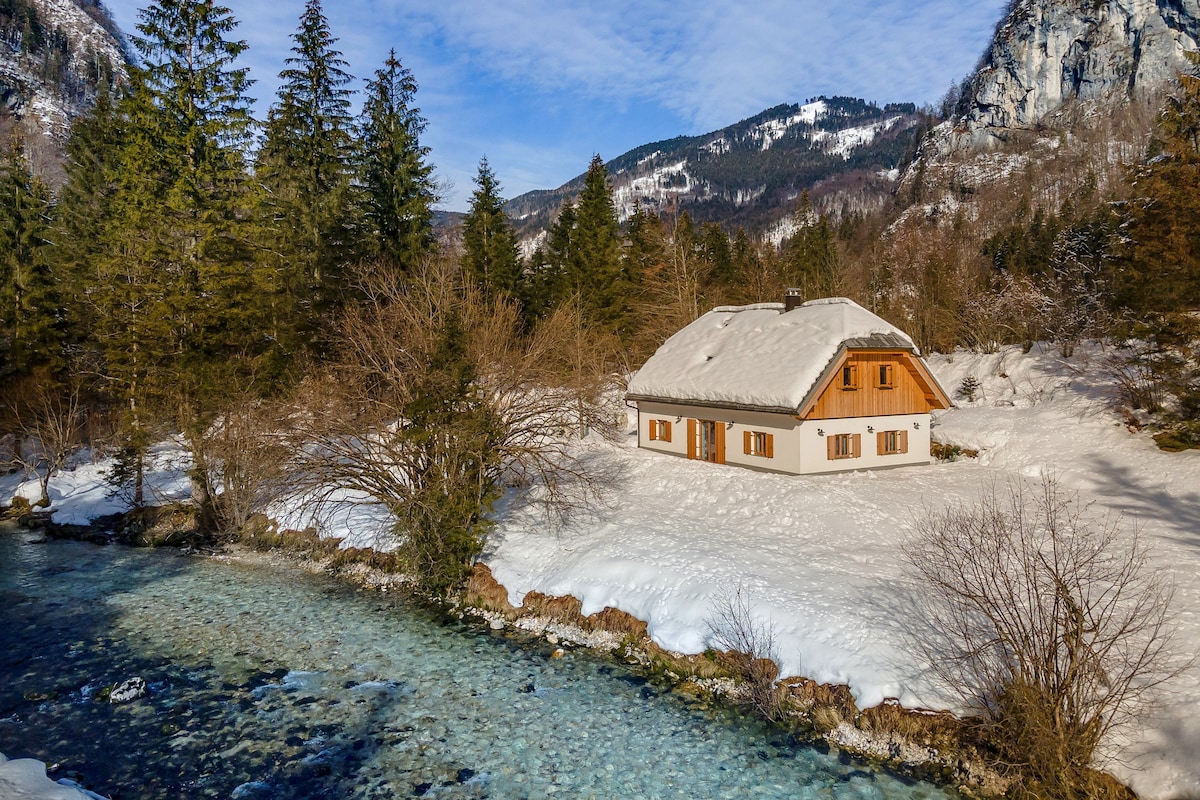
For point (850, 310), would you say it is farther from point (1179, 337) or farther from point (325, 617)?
point (325, 617)

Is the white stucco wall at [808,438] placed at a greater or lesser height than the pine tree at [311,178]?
lesser

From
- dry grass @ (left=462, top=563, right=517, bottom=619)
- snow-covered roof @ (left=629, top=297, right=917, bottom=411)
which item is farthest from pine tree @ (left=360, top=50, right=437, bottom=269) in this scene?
dry grass @ (left=462, top=563, right=517, bottom=619)

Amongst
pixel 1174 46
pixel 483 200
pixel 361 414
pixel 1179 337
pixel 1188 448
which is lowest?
pixel 1188 448

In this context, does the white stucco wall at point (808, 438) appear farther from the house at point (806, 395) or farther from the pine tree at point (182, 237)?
the pine tree at point (182, 237)

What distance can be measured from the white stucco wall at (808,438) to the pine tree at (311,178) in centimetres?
1859

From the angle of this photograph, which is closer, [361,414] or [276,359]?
[361,414]

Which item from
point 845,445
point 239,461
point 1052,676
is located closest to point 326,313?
point 239,461

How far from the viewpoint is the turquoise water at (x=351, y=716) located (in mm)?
9727

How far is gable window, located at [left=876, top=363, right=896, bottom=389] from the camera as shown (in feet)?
84.2

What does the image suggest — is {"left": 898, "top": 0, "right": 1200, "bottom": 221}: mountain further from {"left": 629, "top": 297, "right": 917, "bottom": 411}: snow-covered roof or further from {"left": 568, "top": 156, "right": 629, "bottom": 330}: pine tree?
{"left": 629, "top": 297, "right": 917, "bottom": 411}: snow-covered roof

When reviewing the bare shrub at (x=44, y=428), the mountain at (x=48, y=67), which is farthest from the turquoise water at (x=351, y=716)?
the mountain at (x=48, y=67)

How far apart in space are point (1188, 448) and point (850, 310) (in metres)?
12.4

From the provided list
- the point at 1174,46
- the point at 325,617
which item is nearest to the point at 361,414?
the point at 325,617

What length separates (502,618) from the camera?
16172 mm
